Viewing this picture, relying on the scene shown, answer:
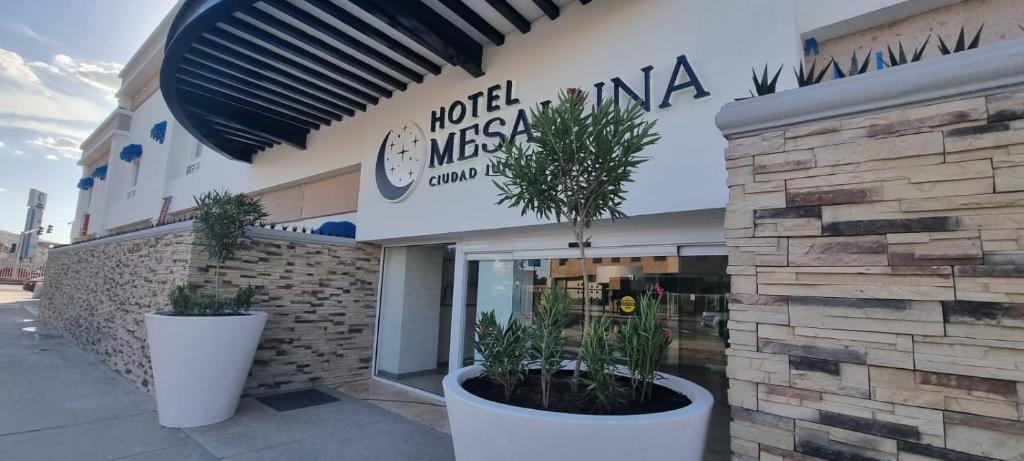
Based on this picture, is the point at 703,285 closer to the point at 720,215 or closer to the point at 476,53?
the point at 720,215

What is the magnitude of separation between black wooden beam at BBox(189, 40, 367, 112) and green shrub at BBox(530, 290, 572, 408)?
5547mm

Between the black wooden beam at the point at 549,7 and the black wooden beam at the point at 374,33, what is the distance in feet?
6.24

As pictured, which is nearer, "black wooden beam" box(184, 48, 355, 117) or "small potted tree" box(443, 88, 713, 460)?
"small potted tree" box(443, 88, 713, 460)

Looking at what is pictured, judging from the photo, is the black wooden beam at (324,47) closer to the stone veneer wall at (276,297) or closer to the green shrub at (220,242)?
the green shrub at (220,242)

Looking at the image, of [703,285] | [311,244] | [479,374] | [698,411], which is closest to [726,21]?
[703,285]

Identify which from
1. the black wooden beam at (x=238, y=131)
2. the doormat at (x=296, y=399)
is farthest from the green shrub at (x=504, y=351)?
the black wooden beam at (x=238, y=131)

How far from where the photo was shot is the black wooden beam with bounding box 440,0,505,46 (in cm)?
507

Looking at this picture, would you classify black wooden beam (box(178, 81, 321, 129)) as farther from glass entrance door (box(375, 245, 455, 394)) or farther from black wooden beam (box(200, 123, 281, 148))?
glass entrance door (box(375, 245, 455, 394))

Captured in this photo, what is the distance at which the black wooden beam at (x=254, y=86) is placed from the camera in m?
6.21

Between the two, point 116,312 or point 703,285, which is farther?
point 116,312

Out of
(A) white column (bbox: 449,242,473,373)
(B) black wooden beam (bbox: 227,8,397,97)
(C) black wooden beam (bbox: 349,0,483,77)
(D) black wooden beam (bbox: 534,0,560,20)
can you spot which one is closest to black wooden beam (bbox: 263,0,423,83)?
(B) black wooden beam (bbox: 227,8,397,97)

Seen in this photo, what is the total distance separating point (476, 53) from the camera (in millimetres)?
5906

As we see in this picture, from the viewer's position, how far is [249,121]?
8305 millimetres

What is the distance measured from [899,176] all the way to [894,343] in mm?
718
